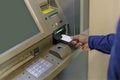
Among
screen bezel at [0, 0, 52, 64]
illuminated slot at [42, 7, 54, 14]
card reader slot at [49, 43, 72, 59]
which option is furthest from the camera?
illuminated slot at [42, 7, 54, 14]

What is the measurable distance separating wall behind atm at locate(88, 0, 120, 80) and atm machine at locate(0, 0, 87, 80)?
1.01 ft

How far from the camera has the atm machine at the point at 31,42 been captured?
4.50ft

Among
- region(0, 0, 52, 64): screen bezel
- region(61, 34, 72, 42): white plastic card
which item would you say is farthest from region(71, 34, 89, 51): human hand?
region(0, 0, 52, 64): screen bezel

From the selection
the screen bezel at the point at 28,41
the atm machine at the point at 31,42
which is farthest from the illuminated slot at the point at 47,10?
the screen bezel at the point at 28,41

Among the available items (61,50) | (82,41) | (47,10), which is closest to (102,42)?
(82,41)

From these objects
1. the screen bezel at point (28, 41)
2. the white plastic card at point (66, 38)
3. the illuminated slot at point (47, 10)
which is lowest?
the white plastic card at point (66, 38)

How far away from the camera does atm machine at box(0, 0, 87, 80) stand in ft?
4.50

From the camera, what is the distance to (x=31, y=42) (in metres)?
1.48

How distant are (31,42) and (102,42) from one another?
44cm

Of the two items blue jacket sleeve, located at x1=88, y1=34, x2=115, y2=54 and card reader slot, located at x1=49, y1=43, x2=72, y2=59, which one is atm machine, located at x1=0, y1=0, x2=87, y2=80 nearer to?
card reader slot, located at x1=49, y1=43, x2=72, y2=59

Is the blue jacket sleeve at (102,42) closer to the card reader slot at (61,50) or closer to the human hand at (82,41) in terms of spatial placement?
the human hand at (82,41)

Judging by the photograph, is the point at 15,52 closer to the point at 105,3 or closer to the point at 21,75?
the point at 21,75

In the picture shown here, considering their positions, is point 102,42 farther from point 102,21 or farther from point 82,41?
point 102,21

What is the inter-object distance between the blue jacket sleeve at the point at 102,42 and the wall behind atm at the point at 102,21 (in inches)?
10.1
